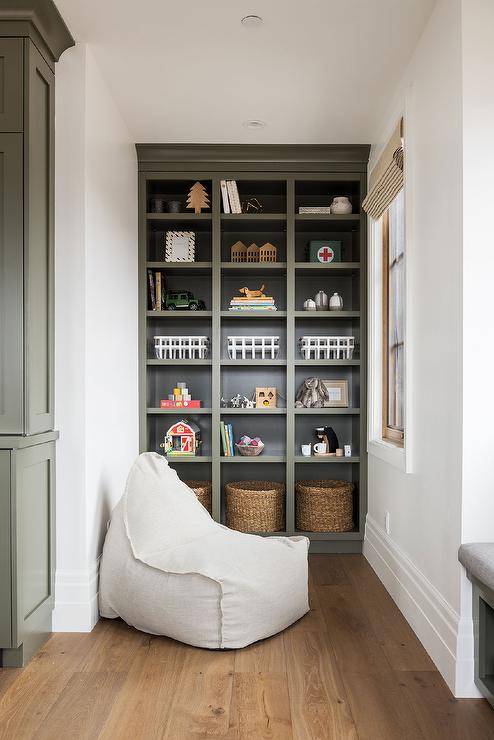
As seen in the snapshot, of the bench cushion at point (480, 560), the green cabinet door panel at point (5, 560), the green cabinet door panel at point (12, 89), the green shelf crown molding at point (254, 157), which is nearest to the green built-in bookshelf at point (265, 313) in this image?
the green shelf crown molding at point (254, 157)

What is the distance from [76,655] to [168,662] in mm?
373

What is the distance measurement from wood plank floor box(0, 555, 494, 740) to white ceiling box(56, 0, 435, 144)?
2.56 m

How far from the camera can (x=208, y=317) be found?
4426 millimetres

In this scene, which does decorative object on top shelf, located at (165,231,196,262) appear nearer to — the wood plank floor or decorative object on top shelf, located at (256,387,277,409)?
decorative object on top shelf, located at (256,387,277,409)

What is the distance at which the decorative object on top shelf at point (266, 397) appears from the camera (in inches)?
175

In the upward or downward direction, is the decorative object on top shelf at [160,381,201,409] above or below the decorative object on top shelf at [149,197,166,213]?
below

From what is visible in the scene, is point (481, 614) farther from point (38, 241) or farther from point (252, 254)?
point (252, 254)

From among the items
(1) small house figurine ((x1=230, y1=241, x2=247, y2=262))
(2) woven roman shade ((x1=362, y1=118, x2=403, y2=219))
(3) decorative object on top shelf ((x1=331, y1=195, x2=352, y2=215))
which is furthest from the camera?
(1) small house figurine ((x1=230, y1=241, x2=247, y2=262))

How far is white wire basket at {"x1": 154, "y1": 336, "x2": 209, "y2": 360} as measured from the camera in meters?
4.39

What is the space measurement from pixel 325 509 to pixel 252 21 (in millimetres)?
2805

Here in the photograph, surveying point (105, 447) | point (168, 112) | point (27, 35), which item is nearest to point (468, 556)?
point (105, 447)

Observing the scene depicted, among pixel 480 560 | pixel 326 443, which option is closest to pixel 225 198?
pixel 326 443

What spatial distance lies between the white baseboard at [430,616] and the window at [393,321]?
0.62 m

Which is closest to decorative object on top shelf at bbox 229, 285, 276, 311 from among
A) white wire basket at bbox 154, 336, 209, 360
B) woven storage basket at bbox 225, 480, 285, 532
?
white wire basket at bbox 154, 336, 209, 360
